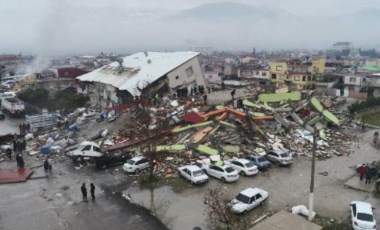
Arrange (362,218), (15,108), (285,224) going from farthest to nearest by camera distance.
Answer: (15,108)
(362,218)
(285,224)

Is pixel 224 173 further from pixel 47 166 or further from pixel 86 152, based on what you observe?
pixel 47 166

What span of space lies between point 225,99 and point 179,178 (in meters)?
18.3

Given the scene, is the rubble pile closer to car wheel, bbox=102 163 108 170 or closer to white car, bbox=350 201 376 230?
car wheel, bbox=102 163 108 170

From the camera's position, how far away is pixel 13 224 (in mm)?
18141

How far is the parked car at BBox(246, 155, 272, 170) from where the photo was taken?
24.8m

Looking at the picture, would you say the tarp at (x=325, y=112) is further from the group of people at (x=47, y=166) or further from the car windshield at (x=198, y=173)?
the group of people at (x=47, y=166)

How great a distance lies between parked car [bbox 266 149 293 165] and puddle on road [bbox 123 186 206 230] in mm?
7013

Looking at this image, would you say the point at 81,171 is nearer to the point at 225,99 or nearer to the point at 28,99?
the point at 225,99

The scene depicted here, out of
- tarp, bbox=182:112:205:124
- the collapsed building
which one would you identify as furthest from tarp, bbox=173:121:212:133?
the collapsed building

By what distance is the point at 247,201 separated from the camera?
18.6 metres

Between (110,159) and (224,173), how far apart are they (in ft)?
27.4

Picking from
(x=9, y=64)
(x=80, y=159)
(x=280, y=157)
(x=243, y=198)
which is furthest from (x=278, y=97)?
(x=9, y=64)

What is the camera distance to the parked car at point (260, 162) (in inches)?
977

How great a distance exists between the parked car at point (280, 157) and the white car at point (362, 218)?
26.4 ft
